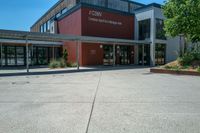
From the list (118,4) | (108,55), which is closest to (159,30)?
(108,55)

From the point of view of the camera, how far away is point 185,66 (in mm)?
16891

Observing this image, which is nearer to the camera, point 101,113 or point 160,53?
point 101,113

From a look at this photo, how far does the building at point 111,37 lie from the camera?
2533 cm

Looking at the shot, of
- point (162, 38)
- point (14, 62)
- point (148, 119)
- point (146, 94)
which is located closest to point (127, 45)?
point (162, 38)

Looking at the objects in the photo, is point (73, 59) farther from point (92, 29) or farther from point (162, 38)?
point (162, 38)

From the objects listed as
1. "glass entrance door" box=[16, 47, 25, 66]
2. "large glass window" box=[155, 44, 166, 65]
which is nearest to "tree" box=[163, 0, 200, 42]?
"large glass window" box=[155, 44, 166, 65]

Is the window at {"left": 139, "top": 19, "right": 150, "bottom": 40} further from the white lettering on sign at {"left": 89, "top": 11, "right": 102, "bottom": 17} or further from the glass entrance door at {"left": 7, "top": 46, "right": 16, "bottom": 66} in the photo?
the glass entrance door at {"left": 7, "top": 46, "right": 16, "bottom": 66}

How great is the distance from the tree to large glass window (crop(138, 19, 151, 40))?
9.50 m

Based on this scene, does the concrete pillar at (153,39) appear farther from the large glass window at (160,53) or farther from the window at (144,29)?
the large glass window at (160,53)

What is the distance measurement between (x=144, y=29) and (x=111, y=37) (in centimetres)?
467

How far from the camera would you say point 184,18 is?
17281 mm

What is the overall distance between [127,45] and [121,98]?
73.6 ft

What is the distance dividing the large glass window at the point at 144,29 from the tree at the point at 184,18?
9.50 m

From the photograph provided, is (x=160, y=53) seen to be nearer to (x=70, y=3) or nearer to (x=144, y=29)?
(x=144, y=29)
